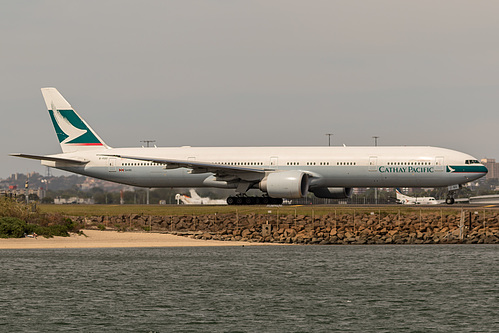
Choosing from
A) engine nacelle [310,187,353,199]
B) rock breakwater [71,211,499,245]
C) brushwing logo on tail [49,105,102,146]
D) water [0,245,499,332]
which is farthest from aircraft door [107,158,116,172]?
water [0,245,499,332]

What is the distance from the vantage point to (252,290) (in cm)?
3372

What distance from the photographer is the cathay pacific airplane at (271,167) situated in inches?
2397

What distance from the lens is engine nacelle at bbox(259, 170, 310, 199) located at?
60.0 metres

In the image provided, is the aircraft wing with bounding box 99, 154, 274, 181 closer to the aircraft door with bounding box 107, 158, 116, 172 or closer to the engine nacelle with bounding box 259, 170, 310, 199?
the engine nacelle with bounding box 259, 170, 310, 199

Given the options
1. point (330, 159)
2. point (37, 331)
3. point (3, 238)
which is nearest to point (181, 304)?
point (37, 331)

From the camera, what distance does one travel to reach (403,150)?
61.9m

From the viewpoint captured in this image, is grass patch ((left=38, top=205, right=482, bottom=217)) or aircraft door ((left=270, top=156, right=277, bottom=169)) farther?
aircraft door ((left=270, top=156, right=277, bottom=169))

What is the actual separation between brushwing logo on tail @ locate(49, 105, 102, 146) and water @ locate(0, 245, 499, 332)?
73.9 ft

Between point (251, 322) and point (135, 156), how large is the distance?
42.2 m

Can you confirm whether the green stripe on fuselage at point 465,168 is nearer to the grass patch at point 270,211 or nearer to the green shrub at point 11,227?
the grass patch at point 270,211

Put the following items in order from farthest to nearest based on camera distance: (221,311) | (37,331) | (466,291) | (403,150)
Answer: (403,150) → (466,291) → (221,311) → (37,331)

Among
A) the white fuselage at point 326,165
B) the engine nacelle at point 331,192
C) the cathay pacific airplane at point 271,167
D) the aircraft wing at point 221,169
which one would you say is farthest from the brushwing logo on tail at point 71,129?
the engine nacelle at point 331,192

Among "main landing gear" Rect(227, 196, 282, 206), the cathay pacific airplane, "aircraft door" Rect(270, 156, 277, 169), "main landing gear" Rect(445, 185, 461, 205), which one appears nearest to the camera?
the cathay pacific airplane

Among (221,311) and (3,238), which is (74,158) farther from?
(221,311)
